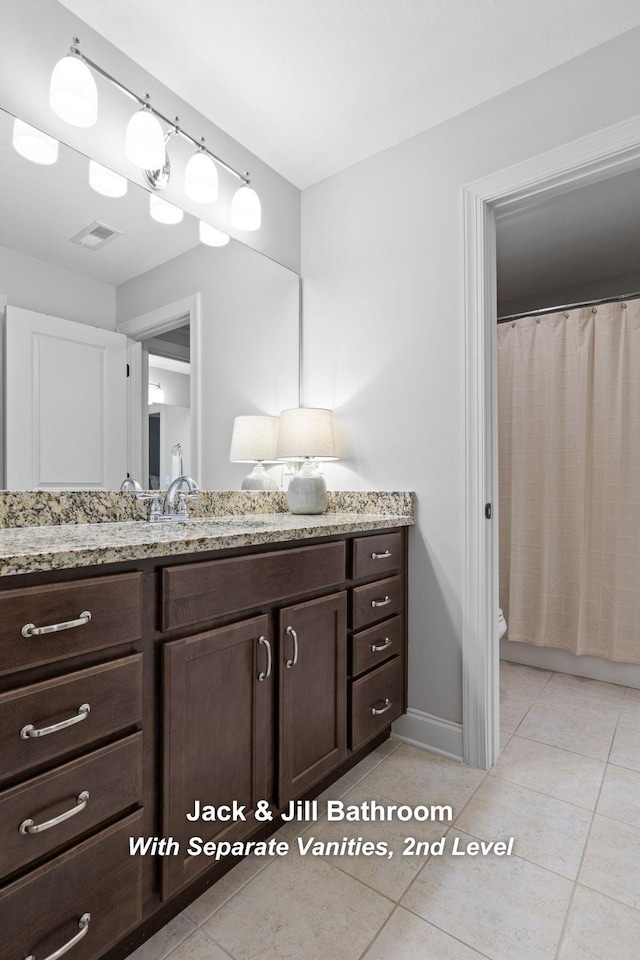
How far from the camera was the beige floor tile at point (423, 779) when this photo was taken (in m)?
1.58

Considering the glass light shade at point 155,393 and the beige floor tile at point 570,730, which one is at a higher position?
the glass light shade at point 155,393

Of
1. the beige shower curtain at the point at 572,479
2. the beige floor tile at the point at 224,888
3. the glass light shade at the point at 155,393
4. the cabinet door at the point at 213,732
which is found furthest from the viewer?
the beige shower curtain at the point at 572,479

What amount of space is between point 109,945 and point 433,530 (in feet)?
4.72

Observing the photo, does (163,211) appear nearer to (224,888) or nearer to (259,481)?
(259,481)

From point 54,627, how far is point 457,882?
3.85 feet

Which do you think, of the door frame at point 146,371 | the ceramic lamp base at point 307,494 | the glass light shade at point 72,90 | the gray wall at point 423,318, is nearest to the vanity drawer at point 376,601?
the gray wall at point 423,318

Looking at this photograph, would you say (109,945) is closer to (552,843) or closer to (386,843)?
(386,843)

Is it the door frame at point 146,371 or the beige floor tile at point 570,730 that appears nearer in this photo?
the door frame at point 146,371

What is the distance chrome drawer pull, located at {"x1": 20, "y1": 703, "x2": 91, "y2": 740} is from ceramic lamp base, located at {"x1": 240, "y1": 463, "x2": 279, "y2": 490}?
1224 mm

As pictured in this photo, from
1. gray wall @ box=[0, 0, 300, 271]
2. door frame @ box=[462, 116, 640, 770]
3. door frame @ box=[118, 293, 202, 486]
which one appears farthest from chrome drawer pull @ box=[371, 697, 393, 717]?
gray wall @ box=[0, 0, 300, 271]

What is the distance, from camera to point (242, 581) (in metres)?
1.19

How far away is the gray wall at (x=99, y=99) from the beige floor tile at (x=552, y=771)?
223 centimetres

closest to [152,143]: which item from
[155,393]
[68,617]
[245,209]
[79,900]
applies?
[245,209]

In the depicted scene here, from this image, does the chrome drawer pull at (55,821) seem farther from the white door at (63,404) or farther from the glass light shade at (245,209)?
the glass light shade at (245,209)
